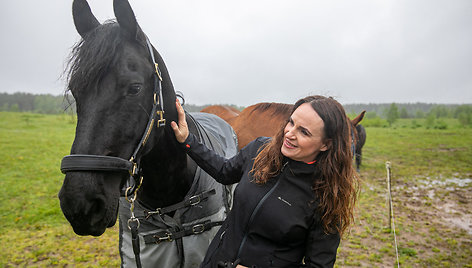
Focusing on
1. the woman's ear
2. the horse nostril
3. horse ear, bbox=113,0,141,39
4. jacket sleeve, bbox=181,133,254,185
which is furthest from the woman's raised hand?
the woman's ear

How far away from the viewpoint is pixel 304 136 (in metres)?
1.53

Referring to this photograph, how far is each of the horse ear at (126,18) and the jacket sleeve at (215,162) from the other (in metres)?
0.77

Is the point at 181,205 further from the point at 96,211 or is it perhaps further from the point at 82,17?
the point at 82,17

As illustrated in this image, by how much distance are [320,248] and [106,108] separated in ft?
4.85

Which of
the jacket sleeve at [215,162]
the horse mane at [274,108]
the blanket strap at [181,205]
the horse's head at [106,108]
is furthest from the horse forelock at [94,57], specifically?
the horse mane at [274,108]

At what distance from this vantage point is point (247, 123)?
4.27 metres

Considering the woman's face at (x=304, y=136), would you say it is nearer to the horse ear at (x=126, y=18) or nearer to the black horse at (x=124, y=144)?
the black horse at (x=124, y=144)

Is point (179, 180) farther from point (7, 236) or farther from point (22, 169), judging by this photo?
point (22, 169)

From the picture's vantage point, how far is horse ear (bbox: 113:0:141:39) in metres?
1.35

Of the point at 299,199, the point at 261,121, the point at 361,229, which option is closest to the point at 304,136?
the point at 299,199

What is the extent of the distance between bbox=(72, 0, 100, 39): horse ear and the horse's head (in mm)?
153

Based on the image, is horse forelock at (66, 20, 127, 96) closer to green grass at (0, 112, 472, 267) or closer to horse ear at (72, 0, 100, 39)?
horse ear at (72, 0, 100, 39)

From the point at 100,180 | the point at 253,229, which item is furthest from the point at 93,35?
the point at 253,229

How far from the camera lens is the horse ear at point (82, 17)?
150 centimetres
